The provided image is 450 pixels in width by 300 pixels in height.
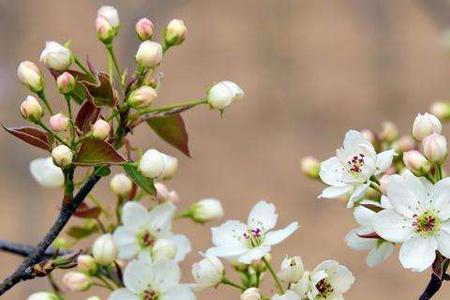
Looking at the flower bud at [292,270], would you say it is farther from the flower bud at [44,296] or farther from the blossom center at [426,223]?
the flower bud at [44,296]

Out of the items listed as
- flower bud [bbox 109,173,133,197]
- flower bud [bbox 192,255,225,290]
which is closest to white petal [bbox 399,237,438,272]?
flower bud [bbox 192,255,225,290]

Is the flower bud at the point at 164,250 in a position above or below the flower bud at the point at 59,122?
below

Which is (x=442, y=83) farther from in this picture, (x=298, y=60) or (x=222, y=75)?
(x=222, y=75)

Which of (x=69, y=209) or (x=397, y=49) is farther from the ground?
(x=397, y=49)

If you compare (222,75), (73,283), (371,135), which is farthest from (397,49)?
(73,283)

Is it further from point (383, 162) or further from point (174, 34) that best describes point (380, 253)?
point (174, 34)

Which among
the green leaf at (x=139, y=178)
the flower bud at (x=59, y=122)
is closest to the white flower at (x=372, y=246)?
the green leaf at (x=139, y=178)

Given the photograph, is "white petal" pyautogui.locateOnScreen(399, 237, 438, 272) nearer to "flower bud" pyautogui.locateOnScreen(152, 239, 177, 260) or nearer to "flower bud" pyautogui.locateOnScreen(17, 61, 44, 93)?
"flower bud" pyautogui.locateOnScreen(152, 239, 177, 260)
